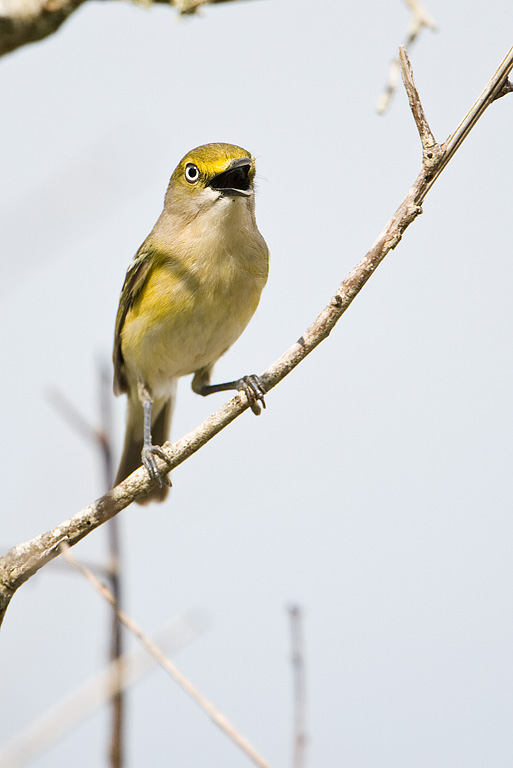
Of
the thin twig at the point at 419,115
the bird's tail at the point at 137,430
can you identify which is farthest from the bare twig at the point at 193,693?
the bird's tail at the point at 137,430

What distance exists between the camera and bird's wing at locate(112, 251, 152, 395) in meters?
5.60

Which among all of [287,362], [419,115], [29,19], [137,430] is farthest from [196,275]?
[419,115]

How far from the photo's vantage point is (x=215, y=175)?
17.2 ft

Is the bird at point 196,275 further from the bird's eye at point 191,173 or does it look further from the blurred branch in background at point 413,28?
the blurred branch in background at point 413,28

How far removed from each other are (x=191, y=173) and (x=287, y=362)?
2.81 metres

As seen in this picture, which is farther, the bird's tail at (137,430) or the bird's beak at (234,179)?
the bird's tail at (137,430)

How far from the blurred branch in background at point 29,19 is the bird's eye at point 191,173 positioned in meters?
2.07

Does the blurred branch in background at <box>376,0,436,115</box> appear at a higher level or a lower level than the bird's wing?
lower

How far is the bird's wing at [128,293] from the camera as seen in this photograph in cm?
560

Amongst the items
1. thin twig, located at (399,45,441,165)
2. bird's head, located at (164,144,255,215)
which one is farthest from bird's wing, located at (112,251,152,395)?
thin twig, located at (399,45,441,165)

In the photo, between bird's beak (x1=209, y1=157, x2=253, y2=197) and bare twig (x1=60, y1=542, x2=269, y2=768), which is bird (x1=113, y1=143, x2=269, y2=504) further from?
bare twig (x1=60, y1=542, x2=269, y2=768)

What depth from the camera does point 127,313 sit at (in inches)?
227

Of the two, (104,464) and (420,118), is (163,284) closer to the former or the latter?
(420,118)

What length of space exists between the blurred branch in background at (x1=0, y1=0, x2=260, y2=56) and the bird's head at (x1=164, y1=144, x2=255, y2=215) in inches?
69.3
